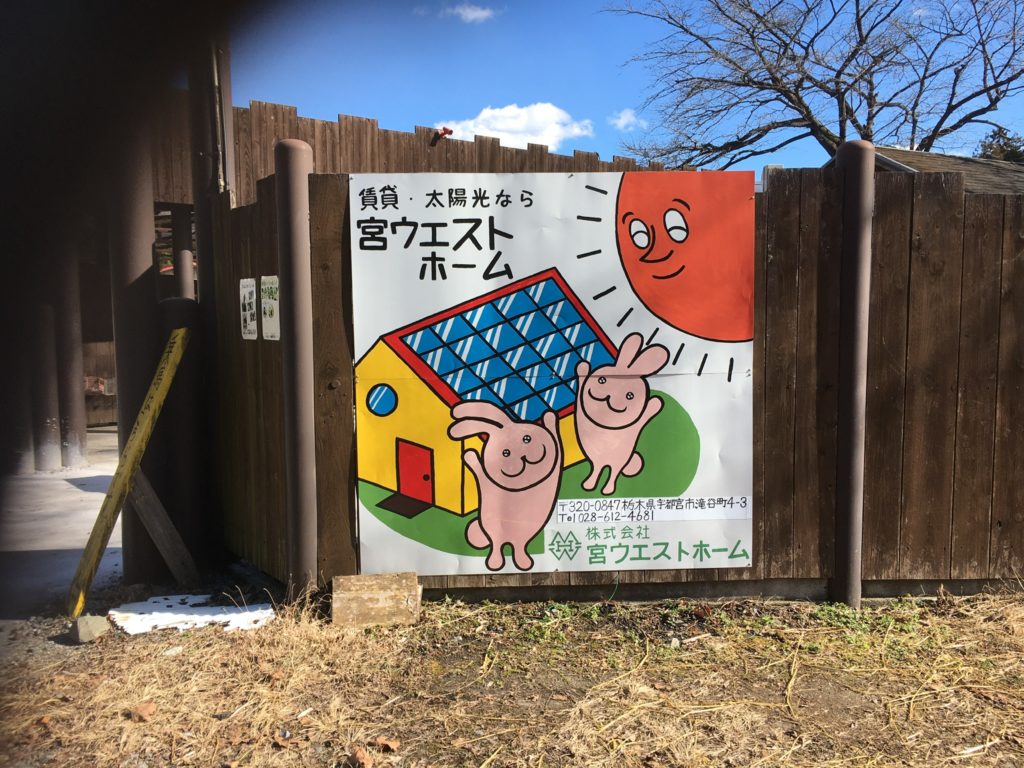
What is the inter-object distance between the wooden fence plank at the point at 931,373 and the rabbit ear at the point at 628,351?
1423 mm

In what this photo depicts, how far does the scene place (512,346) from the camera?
3627mm

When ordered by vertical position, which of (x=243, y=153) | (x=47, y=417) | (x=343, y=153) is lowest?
(x=47, y=417)

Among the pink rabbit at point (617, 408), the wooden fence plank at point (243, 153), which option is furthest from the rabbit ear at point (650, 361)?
the wooden fence plank at point (243, 153)

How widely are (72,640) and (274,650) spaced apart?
104cm

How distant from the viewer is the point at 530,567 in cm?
368

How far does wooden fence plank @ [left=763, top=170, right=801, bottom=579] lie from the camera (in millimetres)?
3650

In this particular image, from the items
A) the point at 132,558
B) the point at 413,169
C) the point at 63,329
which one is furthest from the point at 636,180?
the point at 63,329

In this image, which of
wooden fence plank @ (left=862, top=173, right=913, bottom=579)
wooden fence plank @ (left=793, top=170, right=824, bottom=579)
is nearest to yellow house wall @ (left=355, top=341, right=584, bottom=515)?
wooden fence plank @ (left=793, top=170, right=824, bottom=579)

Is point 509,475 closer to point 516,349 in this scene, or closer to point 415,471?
point 415,471

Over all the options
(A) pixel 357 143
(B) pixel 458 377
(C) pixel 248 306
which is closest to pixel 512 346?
(B) pixel 458 377

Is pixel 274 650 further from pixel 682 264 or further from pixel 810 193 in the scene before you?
pixel 810 193

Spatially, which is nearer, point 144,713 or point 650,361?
point 144,713

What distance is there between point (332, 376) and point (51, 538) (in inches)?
121

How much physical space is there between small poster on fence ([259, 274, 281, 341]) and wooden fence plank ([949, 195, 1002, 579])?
3552mm
